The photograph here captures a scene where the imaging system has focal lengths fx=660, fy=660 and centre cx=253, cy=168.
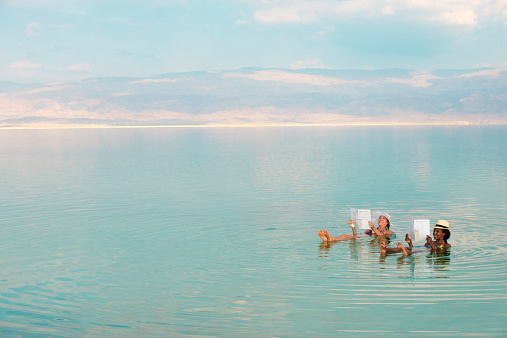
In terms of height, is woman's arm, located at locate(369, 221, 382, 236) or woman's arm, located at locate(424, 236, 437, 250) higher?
woman's arm, located at locate(369, 221, 382, 236)

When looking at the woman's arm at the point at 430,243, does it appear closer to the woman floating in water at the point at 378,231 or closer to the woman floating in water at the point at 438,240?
the woman floating in water at the point at 438,240

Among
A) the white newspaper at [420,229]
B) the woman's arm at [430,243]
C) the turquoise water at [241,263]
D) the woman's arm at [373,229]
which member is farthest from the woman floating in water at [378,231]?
the woman's arm at [430,243]

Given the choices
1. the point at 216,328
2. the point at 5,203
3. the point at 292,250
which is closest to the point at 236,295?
the point at 216,328

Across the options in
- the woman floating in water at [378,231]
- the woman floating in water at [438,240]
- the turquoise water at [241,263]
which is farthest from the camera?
the woman floating in water at [378,231]

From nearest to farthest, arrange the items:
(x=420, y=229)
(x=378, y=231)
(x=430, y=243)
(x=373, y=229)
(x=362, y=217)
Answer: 1. (x=430, y=243)
2. (x=420, y=229)
3. (x=373, y=229)
4. (x=378, y=231)
5. (x=362, y=217)

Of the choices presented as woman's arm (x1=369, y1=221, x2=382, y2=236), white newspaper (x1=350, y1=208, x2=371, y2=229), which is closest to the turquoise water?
woman's arm (x1=369, y1=221, x2=382, y2=236)

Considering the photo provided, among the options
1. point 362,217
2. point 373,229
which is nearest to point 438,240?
point 373,229

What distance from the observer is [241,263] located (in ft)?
41.9

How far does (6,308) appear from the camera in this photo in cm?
1010

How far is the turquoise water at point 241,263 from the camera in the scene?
30.9 feet

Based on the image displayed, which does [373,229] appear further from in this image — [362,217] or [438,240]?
[438,240]

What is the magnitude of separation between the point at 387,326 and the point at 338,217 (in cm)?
908

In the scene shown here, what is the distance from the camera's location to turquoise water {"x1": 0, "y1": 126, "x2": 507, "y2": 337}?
9.41 m

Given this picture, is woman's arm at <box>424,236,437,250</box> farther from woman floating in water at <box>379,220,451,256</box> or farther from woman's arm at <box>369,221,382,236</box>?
woman's arm at <box>369,221,382,236</box>
